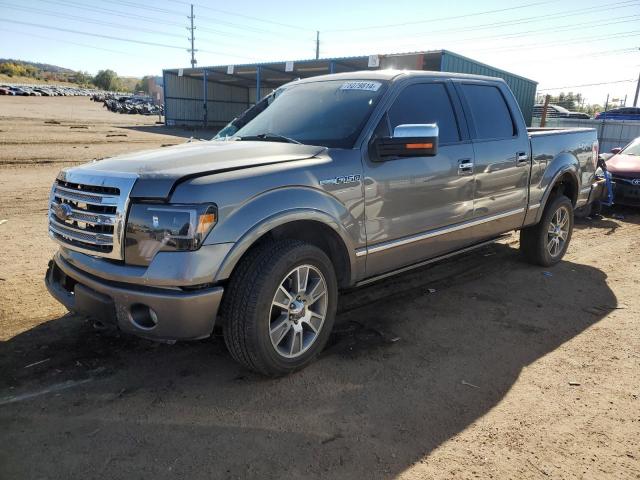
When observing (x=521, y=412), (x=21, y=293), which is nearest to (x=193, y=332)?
(x=521, y=412)

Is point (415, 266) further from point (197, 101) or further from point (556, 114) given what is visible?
point (197, 101)

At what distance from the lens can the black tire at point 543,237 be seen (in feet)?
18.9

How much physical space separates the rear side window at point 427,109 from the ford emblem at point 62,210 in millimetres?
2361

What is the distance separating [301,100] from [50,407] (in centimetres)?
291

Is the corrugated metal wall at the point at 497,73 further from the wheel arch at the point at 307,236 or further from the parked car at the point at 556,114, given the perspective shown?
the wheel arch at the point at 307,236

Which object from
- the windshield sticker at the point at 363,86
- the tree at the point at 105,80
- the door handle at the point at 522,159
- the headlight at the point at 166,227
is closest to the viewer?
the headlight at the point at 166,227

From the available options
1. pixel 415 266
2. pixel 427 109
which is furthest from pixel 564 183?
pixel 415 266

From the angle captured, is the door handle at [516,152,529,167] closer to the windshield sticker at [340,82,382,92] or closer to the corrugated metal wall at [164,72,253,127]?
the windshield sticker at [340,82,382,92]

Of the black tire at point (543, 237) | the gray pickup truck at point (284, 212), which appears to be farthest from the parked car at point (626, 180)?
the gray pickup truck at point (284, 212)

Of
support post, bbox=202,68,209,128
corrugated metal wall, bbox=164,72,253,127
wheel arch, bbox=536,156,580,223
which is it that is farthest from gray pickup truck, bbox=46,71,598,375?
corrugated metal wall, bbox=164,72,253,127

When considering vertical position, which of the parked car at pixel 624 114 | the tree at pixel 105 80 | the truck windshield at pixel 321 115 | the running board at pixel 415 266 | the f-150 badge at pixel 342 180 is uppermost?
the tree at pixel 105 80

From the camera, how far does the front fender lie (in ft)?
9.28

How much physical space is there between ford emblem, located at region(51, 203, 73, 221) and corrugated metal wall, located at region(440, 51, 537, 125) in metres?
19.8

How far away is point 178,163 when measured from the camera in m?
3.06
